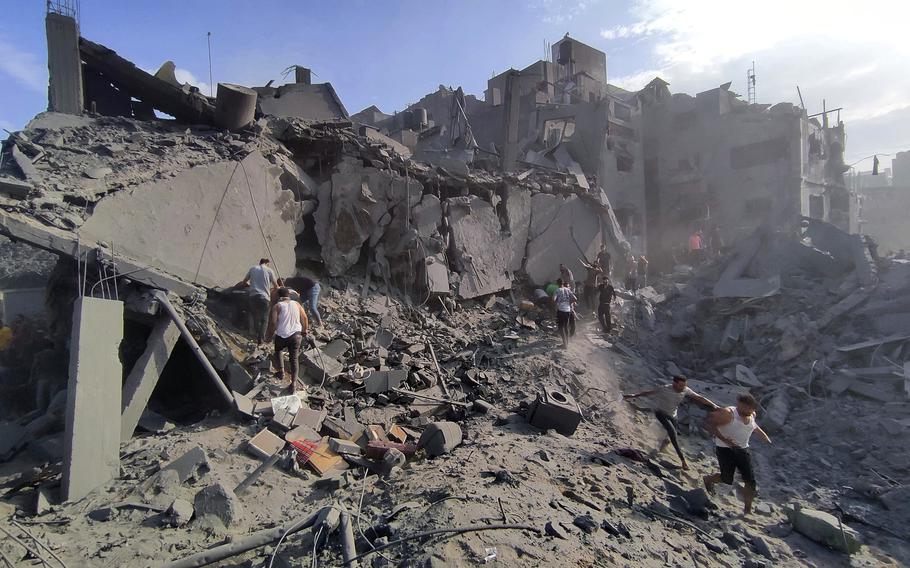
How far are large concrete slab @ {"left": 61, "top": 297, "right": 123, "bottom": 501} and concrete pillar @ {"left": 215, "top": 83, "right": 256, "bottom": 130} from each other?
Result: 4.14 meters

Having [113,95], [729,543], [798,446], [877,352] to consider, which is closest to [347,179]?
[113,95]

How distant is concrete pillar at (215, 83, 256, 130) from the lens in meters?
7.94

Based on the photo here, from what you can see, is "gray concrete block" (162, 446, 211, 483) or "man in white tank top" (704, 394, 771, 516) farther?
"man in white tank top" (704, 394, 771, 516)

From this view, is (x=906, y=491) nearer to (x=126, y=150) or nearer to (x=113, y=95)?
(x=126, y=150)

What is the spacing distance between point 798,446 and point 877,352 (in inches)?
121

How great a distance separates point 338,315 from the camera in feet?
26.4

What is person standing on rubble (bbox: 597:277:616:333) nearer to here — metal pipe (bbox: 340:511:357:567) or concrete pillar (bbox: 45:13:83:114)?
metal pipe (bbox: 340:511:357:567)

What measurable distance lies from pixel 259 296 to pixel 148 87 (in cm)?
508

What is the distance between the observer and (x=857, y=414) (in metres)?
8.05

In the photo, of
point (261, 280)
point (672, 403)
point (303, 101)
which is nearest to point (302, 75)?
point (303, 101)

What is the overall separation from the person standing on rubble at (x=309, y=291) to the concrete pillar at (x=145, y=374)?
2.01 m

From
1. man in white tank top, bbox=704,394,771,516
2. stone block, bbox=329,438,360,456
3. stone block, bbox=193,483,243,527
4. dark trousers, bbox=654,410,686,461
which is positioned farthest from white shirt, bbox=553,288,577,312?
stone block, bbox=193,483,243,527

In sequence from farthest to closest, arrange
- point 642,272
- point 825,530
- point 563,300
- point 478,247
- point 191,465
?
→ point 642,272 < point 478,247 < point 563,300 < point 825,530 < point 191,465

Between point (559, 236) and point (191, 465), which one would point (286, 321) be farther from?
point (559, 236)
